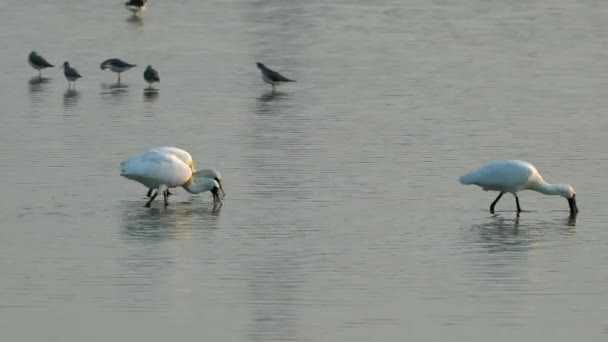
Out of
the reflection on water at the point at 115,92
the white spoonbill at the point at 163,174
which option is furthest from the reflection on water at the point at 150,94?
the white spoonbill at the point at 163,174

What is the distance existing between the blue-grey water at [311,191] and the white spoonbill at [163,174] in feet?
0.85

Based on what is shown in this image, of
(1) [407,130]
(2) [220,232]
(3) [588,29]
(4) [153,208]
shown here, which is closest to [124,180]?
(4) [153,208]

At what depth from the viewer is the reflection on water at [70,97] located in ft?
95.5

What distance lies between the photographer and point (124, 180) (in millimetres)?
21578

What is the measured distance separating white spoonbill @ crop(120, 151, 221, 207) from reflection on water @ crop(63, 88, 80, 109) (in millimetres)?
9036

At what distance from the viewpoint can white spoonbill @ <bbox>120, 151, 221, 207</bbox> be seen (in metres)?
19.4

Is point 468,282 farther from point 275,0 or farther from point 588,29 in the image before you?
point 275,0

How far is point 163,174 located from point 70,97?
11.0 metres

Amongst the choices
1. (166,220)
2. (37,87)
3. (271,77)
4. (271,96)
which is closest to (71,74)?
(37,87)

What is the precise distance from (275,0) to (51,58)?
14680 mm

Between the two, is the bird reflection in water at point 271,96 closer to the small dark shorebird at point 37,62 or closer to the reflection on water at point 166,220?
the small dark shorebird at point 37,62

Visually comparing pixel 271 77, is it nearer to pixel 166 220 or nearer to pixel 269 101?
pixel 269 101

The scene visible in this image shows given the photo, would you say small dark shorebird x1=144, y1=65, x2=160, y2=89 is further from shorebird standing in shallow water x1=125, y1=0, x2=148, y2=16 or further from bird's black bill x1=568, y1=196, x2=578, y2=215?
shorebird standing in shallow water x1=125, y1=0, x2=148, y2=16

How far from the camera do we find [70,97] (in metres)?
30.2
